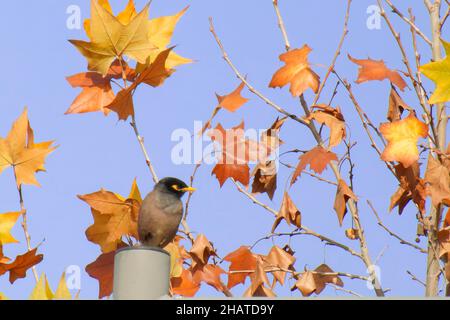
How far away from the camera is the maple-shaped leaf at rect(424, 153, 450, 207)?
3.32 metres

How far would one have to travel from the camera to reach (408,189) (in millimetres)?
3527

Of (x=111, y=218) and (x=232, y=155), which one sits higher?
(x=232, y=155)

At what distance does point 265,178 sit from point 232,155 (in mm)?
297

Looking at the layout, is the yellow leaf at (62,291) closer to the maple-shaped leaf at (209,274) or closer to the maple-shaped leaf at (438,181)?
the maple-shaped leaf at (209,274)

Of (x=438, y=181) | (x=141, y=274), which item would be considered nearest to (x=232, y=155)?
(x=438, y=181)

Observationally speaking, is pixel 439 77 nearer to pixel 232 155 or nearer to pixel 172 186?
pixel 232 155

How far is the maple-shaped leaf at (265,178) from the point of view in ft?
12.2

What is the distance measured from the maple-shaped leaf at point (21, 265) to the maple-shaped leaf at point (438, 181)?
179 centimetres

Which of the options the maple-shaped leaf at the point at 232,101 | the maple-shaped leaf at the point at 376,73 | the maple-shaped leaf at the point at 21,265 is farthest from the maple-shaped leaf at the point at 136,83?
the maple-shaped leaf at the point at 376,73

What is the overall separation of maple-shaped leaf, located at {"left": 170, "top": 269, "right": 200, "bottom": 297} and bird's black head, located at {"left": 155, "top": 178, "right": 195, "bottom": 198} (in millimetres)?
620

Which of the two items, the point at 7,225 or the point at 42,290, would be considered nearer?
the point at 42,290

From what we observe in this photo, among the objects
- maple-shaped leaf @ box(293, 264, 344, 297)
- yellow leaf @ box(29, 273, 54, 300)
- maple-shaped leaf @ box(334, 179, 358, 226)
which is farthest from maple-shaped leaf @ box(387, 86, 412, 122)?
yellow leaf @ box(29, 273, 54, 300)

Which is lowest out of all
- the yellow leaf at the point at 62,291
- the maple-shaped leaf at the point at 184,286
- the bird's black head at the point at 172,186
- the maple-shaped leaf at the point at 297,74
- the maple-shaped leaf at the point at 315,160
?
the maple-shaped leaf at the point at 184,286

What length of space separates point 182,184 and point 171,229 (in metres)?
0.29
